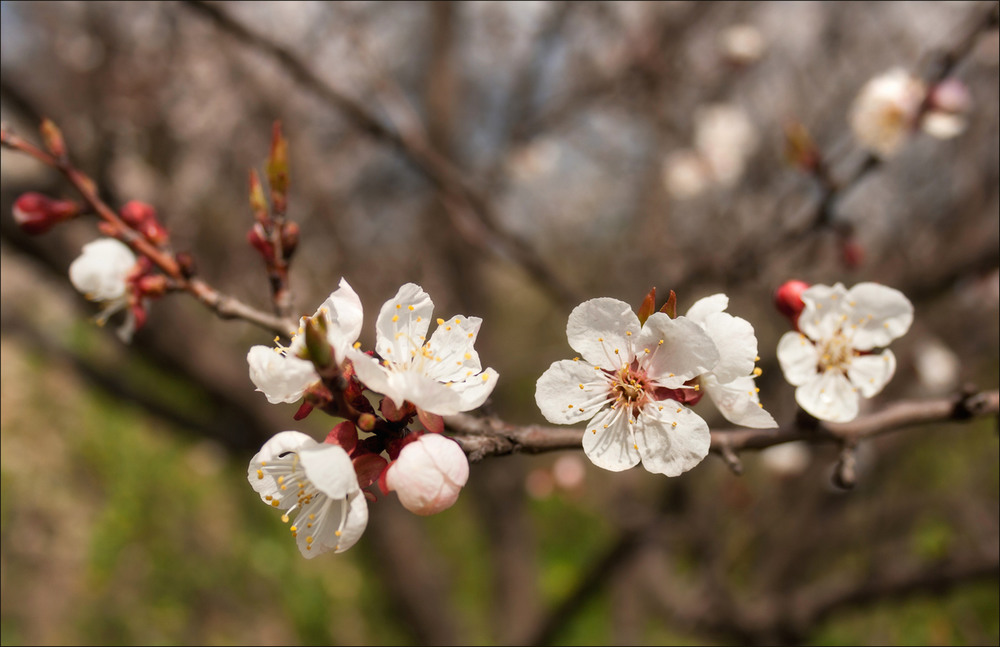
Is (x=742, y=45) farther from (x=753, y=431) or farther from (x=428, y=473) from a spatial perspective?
(x=428, y=473)

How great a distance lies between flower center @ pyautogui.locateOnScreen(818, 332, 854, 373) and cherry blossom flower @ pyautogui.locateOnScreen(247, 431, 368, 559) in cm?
71

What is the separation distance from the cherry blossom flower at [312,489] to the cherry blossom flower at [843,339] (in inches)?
25.4

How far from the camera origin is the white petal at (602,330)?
0.79 meters

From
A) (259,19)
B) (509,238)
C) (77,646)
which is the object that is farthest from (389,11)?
(77,646)

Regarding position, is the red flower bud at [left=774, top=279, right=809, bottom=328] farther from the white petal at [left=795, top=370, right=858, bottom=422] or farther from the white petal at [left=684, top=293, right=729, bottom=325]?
the white petal at [left=684, top=293, right=729, bottom=325]

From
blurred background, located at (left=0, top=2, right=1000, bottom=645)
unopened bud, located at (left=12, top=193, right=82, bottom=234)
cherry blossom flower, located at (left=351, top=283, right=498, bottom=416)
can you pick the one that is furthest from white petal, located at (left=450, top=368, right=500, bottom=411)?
blurred background, located at (left=0, top=2, right=1000, bottom=645)

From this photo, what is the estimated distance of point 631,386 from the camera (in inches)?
33.7

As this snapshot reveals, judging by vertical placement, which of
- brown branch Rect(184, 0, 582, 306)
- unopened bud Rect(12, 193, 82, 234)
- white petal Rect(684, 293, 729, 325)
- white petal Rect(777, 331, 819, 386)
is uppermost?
brown branch Rect(184, 0, 582, 306)

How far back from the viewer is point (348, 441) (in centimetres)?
71

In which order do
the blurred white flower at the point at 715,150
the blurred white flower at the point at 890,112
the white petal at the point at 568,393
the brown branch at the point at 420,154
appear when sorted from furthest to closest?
the blurred white flower at the point at 715,150
the blurred white flower at the point at 890,112
the brown branch at the point at 420,154
the white petal at the point at 568,393

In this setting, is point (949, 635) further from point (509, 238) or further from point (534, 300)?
point (534, 300)

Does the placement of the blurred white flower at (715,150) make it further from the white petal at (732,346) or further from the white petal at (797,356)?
the white petal at (732,346)

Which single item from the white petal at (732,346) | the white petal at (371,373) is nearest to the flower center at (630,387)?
the white petal at (732,346)

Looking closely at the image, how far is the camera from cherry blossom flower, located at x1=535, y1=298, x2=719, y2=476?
739 millimetres
